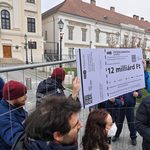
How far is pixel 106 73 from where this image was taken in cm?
175

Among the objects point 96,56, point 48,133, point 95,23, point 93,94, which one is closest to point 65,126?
point 48,133

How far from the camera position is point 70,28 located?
27031 mm

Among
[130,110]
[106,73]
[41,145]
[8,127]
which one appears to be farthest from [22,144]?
[130,110]

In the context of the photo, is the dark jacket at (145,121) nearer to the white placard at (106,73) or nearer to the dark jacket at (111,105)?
the white placard at (106,73)

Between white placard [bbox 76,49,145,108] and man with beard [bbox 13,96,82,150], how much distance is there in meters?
0.62

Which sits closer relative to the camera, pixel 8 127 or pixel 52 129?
pixel 52 129

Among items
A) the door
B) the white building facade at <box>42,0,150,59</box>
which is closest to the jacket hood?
the white building facade at <box>42,0,150,59</box>

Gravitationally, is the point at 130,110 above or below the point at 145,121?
below

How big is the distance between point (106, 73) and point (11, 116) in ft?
3.83

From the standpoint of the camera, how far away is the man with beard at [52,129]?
32.0 inches

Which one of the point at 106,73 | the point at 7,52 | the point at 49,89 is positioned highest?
the point at 7,52

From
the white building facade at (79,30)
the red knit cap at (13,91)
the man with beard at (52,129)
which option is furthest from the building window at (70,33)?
the man with beard at (52,129)

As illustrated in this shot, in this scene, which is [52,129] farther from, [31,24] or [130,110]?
[31,24]

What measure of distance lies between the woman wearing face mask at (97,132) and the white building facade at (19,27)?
906 inches
